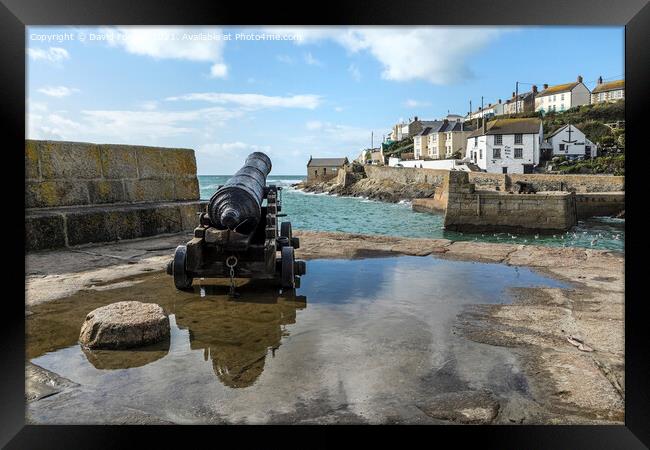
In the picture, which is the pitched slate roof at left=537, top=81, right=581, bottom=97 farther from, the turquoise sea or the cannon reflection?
the cannon reflection

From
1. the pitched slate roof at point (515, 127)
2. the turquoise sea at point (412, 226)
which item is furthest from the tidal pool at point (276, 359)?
the pitched slate roof at point (515, 127)

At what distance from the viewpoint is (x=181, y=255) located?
17.4 feet

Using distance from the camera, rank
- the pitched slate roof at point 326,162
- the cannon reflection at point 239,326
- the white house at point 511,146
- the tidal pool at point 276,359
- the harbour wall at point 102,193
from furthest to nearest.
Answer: the pitched slate roof at point 326,162 < the white house at point 511,146 < the harbour wall at point 102,193 < the cannon reflection at point 239,326 < the tidal pool at point 276,359

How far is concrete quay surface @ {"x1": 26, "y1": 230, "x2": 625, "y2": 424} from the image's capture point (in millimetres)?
2836

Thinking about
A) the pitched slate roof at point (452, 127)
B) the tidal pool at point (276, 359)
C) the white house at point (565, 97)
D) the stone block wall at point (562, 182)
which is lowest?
the tidal pool at point (276, 359)

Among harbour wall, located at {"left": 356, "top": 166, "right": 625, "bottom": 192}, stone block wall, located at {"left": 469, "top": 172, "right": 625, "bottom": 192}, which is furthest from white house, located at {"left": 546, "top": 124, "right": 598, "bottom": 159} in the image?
stone block wall, located at {"left": 469, "top": 172, "right": 625, "bottom": 192}

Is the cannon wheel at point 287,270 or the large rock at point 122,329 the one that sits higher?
the cannon wheel at point 287,270

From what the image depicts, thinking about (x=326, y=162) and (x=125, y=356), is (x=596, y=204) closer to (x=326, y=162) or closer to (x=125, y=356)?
(x=125, y=356)

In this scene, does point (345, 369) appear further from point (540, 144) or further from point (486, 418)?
Result: point (540, 144)

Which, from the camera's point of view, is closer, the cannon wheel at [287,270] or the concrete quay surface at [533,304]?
the concrete quay surface at [533,304]

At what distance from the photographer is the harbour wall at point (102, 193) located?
774cm

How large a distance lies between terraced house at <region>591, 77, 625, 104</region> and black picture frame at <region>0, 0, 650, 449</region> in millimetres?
84643

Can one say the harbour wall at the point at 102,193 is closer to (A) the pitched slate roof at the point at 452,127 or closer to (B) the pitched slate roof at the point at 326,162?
(A) the pitched slate roof at the point at 452,127

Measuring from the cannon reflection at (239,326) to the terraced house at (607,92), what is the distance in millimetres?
84014
